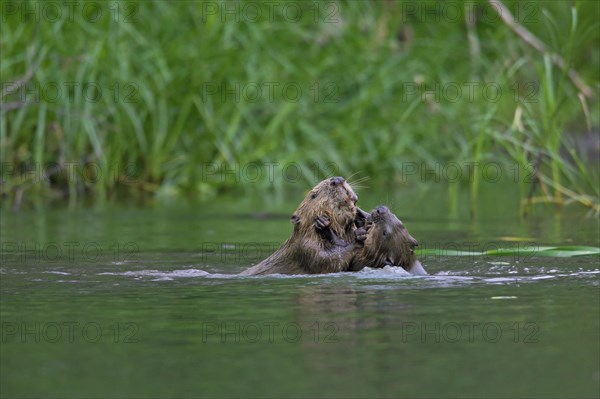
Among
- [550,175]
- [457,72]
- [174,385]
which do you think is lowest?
[174,385]

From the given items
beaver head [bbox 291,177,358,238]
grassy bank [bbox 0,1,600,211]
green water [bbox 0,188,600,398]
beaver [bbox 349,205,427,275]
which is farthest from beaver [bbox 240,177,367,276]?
grassy bank [bbox 0,1,600,211]

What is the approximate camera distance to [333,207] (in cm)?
782

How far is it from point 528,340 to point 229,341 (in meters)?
1.14

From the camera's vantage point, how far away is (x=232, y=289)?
653 centimetres

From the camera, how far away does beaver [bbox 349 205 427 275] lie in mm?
7172

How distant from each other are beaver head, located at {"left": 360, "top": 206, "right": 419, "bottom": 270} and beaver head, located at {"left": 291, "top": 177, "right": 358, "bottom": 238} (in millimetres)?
532

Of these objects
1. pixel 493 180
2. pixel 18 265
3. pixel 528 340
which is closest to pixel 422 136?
pixel 493 180

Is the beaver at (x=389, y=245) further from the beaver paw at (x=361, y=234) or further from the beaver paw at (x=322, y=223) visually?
the beaver paw at (x=322, y=223)

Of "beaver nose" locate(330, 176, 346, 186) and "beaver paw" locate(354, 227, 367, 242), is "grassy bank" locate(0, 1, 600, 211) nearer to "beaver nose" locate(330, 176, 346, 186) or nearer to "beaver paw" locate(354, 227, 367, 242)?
"beaver nose" locate(330, 176, 346, 186)

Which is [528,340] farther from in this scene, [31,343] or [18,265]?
[18,265]

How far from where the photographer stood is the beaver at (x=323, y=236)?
7.38 metres

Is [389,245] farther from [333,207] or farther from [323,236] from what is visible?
[333,207]

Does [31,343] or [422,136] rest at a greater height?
[422,136]

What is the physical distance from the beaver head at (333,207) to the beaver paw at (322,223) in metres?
0.09
